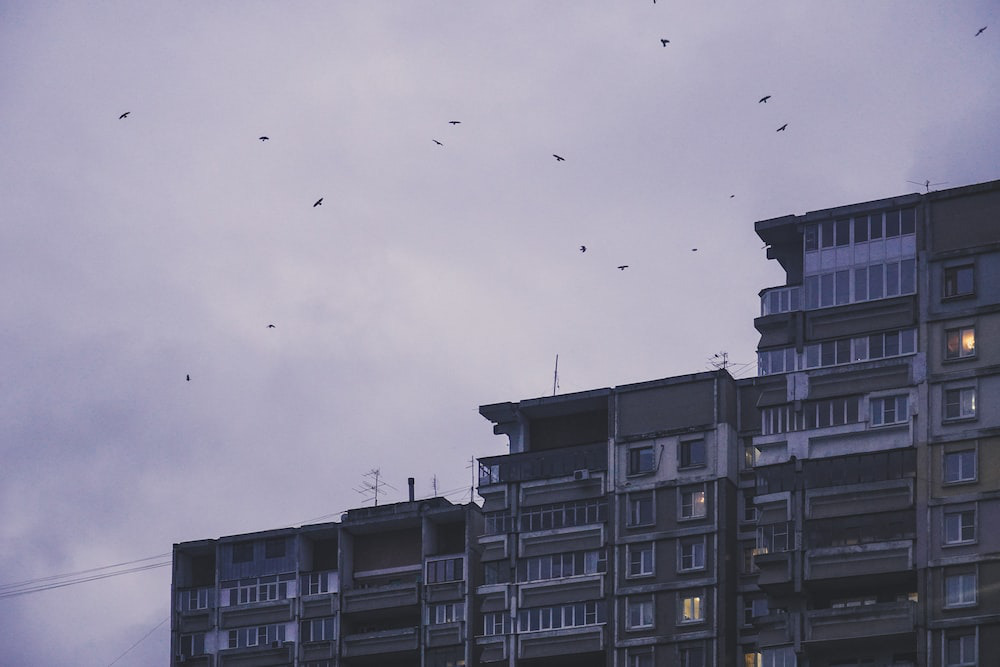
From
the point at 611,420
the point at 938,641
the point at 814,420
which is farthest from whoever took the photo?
the point at 611,420

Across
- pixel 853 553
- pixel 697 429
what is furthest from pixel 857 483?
pixel 697 429

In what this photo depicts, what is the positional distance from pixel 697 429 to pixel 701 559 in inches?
316

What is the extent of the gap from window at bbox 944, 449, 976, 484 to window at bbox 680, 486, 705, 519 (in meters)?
15.9

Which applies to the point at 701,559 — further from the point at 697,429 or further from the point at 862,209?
the point at 862,209

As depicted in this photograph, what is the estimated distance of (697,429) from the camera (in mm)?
128500

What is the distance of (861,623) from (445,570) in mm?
33101

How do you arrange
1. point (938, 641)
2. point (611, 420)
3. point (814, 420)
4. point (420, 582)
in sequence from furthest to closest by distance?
1. point (420, 582)
2. point (611, 420)
3. point (814, 420)
4. point (938, 641)

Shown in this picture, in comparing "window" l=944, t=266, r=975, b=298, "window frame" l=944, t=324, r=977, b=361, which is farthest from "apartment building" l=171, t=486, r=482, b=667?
"window" l=944, t=266, r=975, b=298

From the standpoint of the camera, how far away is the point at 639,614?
416 feet

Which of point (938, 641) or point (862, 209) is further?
point (862, 209)

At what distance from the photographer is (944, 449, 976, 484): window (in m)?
117

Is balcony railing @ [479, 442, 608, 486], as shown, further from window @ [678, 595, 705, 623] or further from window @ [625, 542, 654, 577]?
window @ [678, 595, 705, 623]

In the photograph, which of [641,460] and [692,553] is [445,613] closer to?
[641,460]

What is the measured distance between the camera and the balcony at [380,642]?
140 meters
